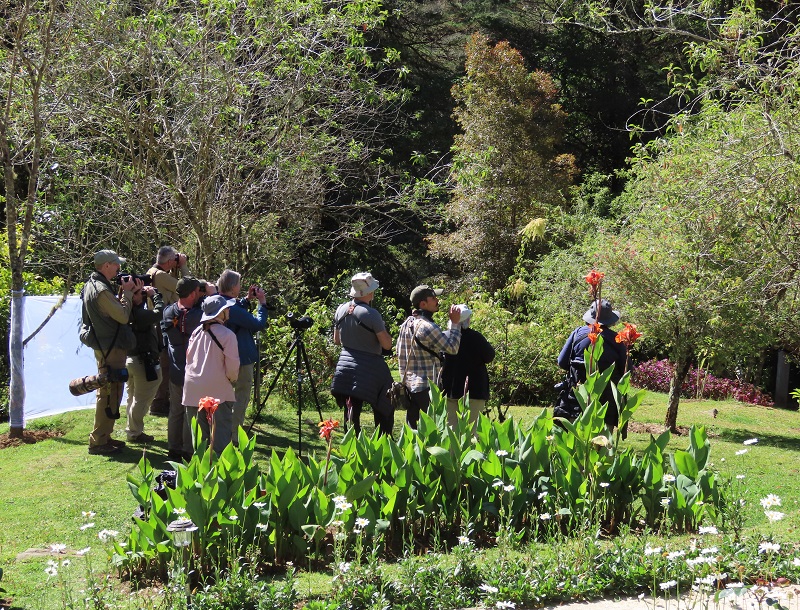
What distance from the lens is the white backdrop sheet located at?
33.5 ft

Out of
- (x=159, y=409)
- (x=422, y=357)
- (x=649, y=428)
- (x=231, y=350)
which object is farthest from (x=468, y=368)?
(x=649, y=428)

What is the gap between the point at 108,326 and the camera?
8039 millimetres

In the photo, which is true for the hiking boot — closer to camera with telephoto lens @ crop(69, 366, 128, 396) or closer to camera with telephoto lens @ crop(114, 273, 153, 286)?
camera with telephoto lens @ crop(114, 273, 153, 286)

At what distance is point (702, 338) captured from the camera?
40.1 ft

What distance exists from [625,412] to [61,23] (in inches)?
292

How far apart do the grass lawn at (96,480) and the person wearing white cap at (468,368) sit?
169 cm

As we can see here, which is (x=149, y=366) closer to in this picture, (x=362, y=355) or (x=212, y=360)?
(x=212, y=360)

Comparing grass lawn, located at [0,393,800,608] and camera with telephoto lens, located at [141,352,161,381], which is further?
camera with telephoto lens, located at [141,352,161,381]

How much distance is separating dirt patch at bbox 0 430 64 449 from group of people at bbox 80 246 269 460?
1.13m

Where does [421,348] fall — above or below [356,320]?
below

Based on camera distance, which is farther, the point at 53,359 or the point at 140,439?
the point at 53,359

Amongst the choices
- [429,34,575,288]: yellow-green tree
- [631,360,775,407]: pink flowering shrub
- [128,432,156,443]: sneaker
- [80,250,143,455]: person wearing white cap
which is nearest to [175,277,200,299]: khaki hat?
[80,250,143,455]: person wearing white cap

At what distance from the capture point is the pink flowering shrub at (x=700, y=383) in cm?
1947

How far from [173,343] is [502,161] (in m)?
14.8
